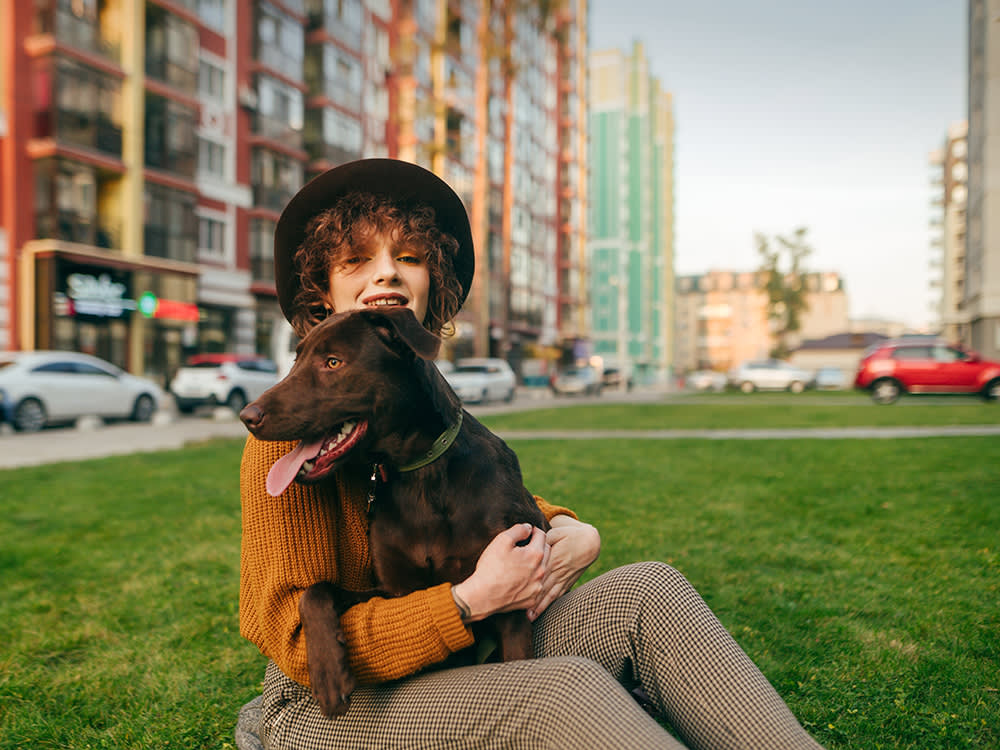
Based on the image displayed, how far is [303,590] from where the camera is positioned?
169 cm

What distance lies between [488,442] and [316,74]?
3242cm

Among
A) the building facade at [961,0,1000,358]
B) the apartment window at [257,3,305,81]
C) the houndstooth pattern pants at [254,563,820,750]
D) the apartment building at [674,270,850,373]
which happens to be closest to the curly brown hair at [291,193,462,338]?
the houndstooth pattern pants at [254,563,820,750]

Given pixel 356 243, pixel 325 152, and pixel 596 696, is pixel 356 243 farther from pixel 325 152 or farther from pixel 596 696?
pixel 325 152

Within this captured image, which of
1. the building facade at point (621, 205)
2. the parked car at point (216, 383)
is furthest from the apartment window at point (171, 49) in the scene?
the building facade at point (621, 205)

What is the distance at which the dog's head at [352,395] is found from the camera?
5.63 feet

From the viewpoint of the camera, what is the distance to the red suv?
21344 millimetres

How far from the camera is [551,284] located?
183 feet

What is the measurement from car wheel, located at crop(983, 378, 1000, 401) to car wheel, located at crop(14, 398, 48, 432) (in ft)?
75.1

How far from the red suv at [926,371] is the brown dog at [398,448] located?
22366 millimetres

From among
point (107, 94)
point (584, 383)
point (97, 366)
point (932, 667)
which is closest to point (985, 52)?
point (584, 383)

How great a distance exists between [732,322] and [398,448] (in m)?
120

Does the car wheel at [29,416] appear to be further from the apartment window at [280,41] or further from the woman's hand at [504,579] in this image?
the apartment window at [280,41]

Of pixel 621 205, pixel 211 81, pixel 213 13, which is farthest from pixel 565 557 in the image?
pixel 621 205

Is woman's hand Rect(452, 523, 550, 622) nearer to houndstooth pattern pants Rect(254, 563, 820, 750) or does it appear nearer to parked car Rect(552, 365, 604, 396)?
houndstooth pattern pants Rect(254, 563, 820, 750)
